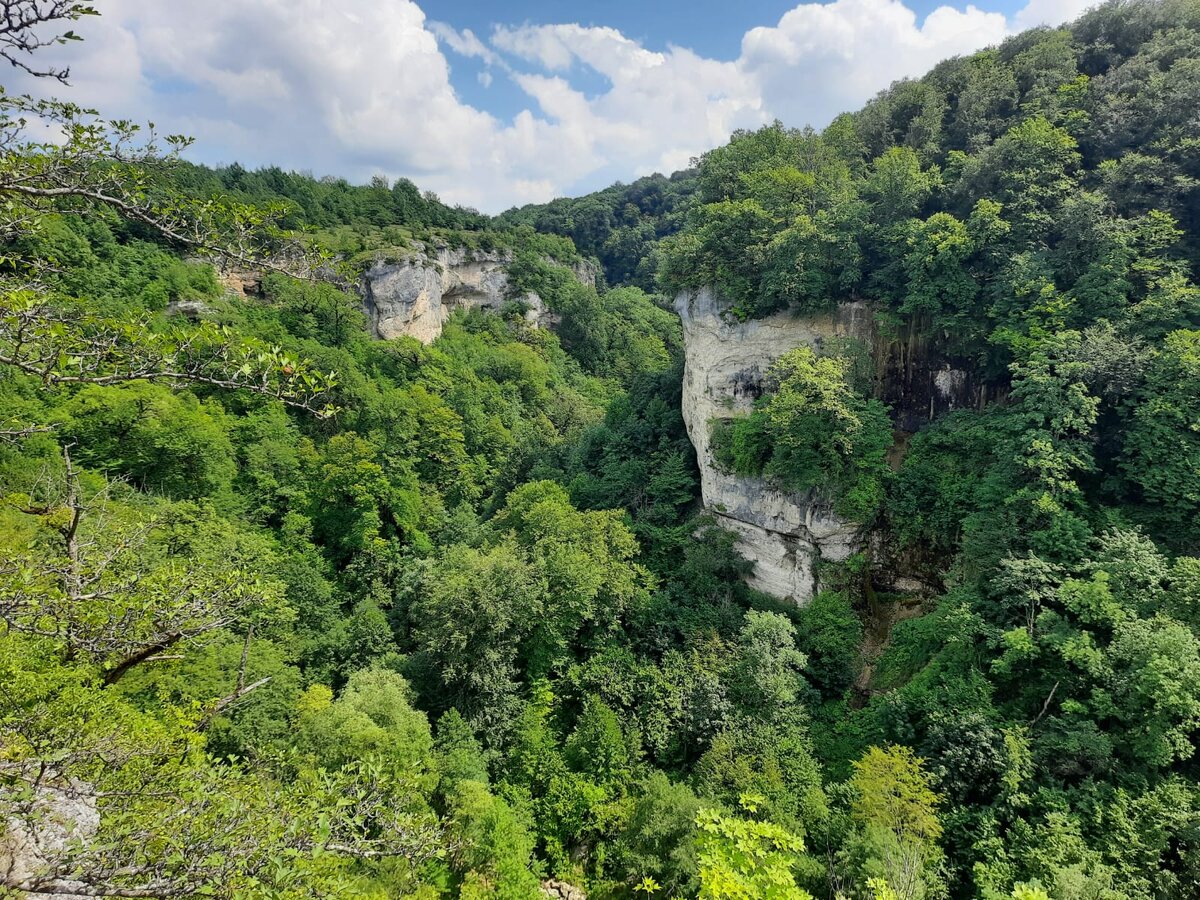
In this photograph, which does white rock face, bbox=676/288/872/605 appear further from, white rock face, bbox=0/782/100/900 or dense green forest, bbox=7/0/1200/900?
white rock face, bbox=0/782/100/900

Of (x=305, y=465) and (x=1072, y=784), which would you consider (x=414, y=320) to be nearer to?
(x=305, y=465)

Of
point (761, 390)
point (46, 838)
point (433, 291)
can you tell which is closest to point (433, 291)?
point (433, 291)

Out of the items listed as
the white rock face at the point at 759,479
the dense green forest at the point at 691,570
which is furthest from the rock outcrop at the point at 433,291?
the white rock face at the point at 759,479

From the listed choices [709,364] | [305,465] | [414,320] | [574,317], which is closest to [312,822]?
[709,364]

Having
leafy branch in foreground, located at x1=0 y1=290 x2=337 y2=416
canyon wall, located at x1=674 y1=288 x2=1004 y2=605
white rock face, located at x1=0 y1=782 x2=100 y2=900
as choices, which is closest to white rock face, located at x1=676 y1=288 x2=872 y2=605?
canyon wall, located at x1=674 y1=288 x2=1004 y2=605

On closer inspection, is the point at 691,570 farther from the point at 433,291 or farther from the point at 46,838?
the point at 433,291

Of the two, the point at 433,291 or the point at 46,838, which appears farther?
the point at 433,291
